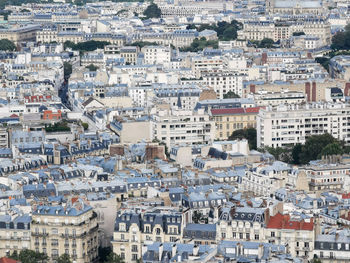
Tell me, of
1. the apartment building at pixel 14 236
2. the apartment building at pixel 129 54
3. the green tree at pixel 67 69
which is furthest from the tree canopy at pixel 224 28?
the apartment building at pixel 14 236

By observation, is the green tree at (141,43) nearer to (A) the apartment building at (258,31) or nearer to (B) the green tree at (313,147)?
(A) the apartment building at (258,31)

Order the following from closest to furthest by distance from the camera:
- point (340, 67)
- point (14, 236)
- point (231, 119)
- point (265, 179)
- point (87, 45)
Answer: point (14, 236), point (265, 179), point (231, 119), point (340, 67), point (87, 45)

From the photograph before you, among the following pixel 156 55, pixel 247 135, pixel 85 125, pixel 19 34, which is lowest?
pixel 247 135

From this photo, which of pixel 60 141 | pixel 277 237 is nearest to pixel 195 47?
pixel 60 141

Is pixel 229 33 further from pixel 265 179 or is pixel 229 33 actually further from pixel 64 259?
pixel 64 259

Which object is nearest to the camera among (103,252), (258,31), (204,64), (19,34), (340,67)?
(103,252)

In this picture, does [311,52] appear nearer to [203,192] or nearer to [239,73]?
[239,73]

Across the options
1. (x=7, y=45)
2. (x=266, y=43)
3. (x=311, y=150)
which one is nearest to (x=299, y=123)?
(x=311, y=150)
